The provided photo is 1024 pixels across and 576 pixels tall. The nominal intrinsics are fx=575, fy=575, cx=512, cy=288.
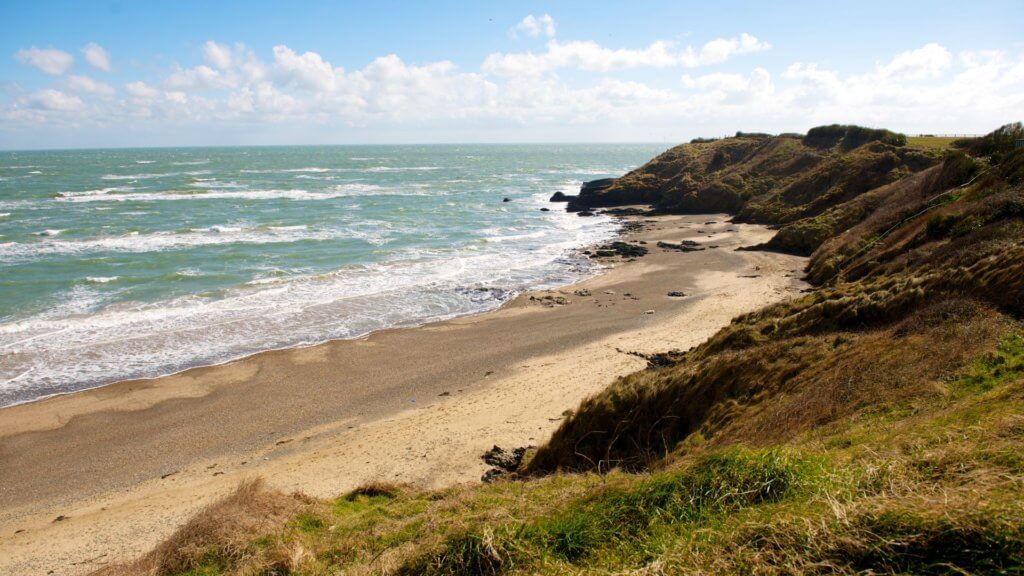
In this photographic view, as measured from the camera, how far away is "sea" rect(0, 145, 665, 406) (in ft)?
66.2

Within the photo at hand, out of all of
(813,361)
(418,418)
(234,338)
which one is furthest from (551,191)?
(813,361)

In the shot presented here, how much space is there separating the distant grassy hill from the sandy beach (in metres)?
3.71

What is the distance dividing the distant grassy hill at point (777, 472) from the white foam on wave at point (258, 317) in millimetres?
13870

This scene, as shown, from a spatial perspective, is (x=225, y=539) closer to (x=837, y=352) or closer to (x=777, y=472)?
(x=777, y=472)

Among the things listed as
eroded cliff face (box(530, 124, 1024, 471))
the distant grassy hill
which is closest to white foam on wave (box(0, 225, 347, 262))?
eroded cliff face (box(530, 124, 1024, 471))

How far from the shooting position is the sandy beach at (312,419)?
11.2 m

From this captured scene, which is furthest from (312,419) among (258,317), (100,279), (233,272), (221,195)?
(221,195)

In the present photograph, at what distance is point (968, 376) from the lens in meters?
6.44

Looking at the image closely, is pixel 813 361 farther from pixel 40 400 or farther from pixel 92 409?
pixel 40 400

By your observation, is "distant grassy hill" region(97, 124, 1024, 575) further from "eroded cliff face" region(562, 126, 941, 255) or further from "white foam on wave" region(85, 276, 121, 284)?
"white foam on wave" region(85, 276, 121, 284)

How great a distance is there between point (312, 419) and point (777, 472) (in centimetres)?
1305

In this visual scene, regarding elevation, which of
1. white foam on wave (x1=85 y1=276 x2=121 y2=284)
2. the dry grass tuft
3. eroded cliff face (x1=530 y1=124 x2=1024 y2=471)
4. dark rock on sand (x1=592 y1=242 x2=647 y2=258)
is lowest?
white foam on wave (x1=85 y1=276 x2=121 y2=284)

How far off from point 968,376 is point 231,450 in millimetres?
14216

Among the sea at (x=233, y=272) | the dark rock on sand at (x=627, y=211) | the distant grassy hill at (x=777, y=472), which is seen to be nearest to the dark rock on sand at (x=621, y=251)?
the sea at (x=233, y=272)
